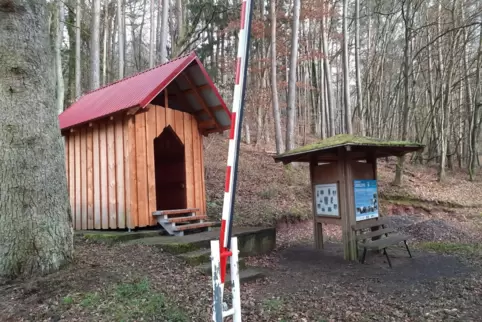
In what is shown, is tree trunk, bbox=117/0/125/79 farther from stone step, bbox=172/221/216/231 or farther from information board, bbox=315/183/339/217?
information board, bbox=315/183/339/217

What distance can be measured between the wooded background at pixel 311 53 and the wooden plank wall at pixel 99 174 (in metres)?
5.07

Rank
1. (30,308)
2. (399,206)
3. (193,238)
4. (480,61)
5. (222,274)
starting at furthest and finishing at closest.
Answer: (480,61) → (399,206) → (193,238) → (30,308) → (222,274)

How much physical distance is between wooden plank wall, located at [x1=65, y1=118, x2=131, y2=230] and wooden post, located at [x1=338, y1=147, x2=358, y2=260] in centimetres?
467

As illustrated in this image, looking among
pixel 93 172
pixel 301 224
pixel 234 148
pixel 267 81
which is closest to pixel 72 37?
pixel 267 81

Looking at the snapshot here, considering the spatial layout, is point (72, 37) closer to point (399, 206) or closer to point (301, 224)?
point (301, 224)

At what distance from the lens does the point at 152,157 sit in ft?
25.8

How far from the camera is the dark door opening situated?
33.4ft

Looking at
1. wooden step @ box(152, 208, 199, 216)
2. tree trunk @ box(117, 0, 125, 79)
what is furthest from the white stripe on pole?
tree trunk @ box(117, 0, 125, 79)

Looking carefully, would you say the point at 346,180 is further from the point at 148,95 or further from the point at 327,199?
the point at 148,95

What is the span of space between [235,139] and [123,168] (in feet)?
19.0

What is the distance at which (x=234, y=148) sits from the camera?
2.27 metres

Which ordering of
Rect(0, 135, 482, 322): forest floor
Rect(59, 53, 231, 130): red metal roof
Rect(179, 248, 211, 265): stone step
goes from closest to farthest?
1. Rect(0, 135, 482, 322): forest floor
2. Rect(179, 248, 211, 265): stone step
3. Rect(59, 53, 231, 130): red metal roof

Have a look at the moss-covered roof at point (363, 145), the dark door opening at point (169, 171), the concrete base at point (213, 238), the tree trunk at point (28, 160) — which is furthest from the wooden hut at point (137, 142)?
the moss-covered roof at point (363, 145)

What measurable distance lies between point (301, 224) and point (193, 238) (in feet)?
19.2
